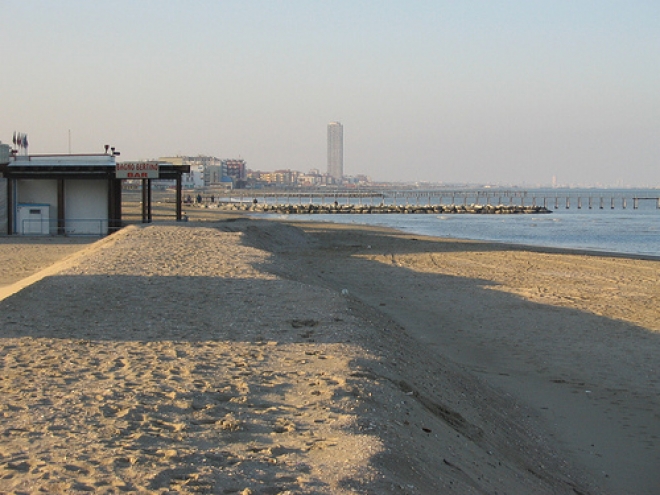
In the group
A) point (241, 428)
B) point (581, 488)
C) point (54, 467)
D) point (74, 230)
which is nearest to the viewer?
point (54, 467)

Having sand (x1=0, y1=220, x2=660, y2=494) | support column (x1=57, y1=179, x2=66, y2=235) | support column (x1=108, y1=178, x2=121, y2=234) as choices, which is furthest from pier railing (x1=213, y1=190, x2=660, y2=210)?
sand (x1=0, y1=220, x2=660, y2=494)

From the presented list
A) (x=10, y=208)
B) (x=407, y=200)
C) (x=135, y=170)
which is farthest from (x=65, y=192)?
(x=407, y=200)

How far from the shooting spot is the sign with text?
29.5 meters

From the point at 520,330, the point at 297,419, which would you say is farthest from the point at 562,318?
the point at 297,419

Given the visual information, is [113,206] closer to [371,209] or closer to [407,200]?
[371,209]

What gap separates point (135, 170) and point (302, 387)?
78.0 feet

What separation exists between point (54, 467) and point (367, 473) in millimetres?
2000

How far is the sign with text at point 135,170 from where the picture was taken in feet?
96.6

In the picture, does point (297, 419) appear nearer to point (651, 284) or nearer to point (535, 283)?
point (535, 283)

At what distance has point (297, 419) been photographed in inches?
250

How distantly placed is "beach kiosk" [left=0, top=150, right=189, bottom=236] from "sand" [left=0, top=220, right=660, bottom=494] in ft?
42.6

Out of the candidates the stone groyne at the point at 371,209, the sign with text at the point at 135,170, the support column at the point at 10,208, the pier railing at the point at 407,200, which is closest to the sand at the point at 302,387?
the sign with text at the point at 135,170

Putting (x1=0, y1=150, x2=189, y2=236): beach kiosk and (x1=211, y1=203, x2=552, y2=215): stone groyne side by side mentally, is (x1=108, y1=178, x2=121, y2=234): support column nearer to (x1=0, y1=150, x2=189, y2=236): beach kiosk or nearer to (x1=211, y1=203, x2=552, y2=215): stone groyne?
(x1=0, y1=150, x2=189, y2=236): beach kiosk

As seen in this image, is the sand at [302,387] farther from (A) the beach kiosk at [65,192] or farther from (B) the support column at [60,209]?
(B) the support column at [60,209]
